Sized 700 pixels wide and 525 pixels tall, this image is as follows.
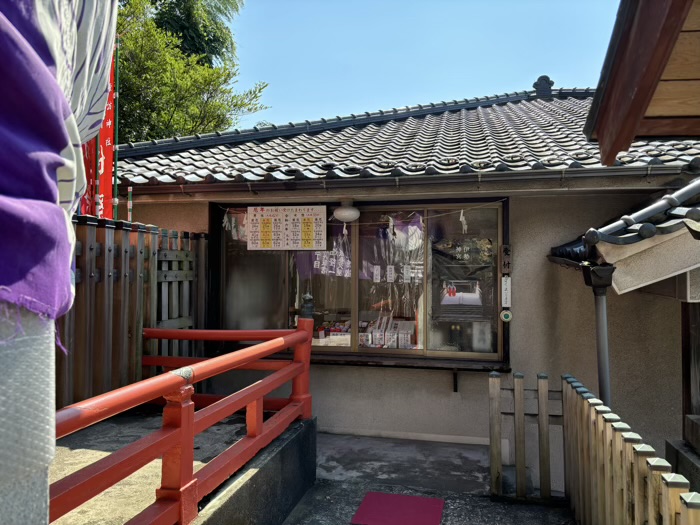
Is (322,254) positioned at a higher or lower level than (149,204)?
lower

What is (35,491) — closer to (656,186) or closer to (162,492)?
A: (162,492)

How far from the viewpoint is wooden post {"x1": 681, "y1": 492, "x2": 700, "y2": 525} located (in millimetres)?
2018

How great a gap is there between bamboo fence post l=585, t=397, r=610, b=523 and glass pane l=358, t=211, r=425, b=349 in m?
2.91

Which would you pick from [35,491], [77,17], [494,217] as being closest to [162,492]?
[35,491]

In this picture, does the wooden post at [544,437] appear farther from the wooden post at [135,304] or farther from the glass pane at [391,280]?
the wooden post at [135,304]

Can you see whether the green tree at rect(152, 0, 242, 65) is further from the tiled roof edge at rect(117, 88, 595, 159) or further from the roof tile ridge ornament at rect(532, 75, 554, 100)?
the roof tile ridge ornament at rect(532, 75, 554, 100)

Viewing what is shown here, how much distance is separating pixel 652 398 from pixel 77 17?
668 centimetres

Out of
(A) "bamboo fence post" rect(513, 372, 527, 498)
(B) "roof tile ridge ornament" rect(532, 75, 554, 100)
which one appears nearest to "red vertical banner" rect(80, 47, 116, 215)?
(A) "bamboo fence post" rect(513, 372, 527, 498)

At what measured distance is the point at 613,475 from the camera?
3168 mm

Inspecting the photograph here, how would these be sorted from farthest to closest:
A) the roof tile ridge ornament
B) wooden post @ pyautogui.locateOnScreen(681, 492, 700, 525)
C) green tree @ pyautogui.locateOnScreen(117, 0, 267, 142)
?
green tree @ pyautogui.locateOnScreen(117, 0, 267, 142), the roof tile ridge ornament, wooden post @ pyautogui.locateOnScreen(681, 492, 700, 525)

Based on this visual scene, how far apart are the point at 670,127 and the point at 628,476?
7.32 feet

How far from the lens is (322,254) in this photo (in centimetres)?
686

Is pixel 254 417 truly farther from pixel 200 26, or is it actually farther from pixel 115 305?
pixel 200 26

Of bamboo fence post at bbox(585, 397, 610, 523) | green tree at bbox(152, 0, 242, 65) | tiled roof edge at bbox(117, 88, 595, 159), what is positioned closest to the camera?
bamboo fence post at bbox(585, 397, 610, 523)
